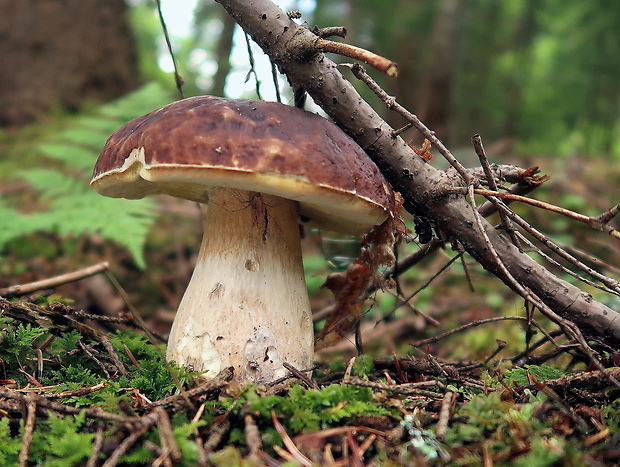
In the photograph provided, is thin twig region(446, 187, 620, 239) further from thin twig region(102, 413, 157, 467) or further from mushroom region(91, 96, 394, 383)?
thin twig region(102, 413, 157, 467)

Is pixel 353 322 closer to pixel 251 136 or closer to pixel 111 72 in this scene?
pixel 251 136

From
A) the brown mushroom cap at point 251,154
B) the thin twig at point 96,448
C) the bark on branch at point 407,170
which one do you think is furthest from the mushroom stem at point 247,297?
the thin twig at point 96,448

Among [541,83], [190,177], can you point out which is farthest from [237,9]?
[541,83]

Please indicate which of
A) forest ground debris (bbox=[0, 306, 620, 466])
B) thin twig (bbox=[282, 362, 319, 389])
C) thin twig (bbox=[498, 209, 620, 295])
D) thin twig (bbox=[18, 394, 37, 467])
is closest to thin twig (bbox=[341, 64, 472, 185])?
thin twig (bbox=[498, 209, 620, 295])

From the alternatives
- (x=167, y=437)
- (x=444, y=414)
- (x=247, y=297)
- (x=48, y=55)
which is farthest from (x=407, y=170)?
(x=48, y=55)

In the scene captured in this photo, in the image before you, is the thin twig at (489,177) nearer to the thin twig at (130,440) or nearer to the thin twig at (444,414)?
the thin twig at (444,414)
